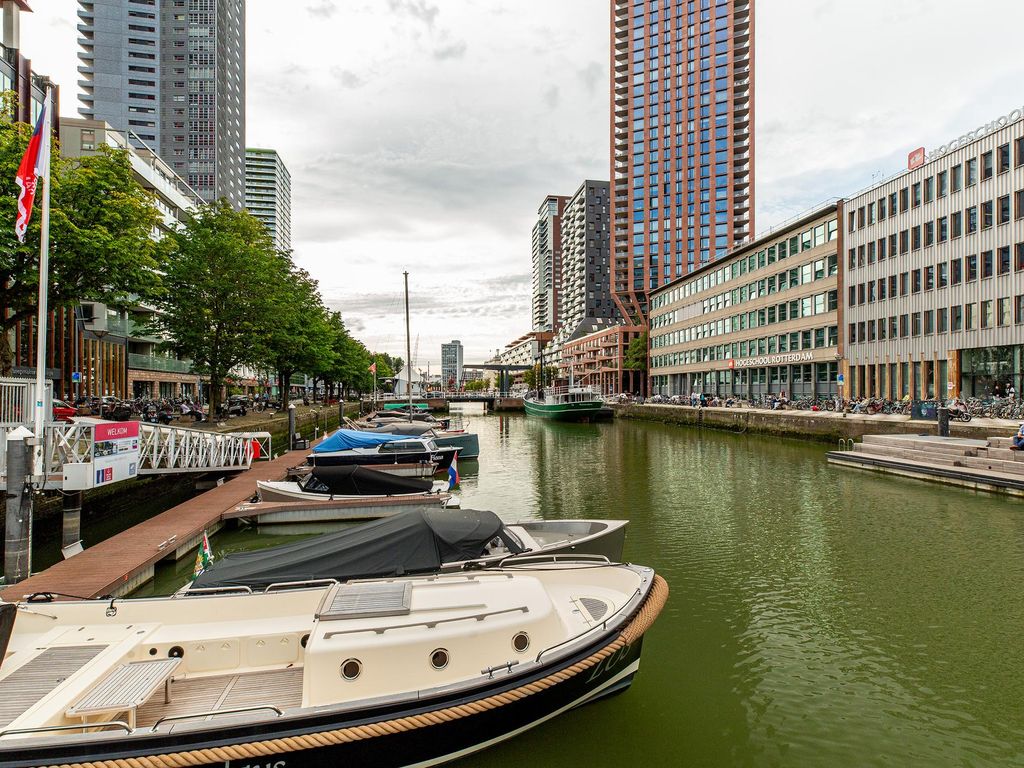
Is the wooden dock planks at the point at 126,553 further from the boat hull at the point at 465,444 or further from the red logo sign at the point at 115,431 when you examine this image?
the boat hull at the point at 465,444

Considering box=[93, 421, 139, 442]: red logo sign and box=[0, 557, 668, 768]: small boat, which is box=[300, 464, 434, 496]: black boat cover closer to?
box=[93, 421, 139, 442]: red logo sign

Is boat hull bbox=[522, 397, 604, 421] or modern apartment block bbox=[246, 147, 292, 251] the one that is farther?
modern apartment block bbox=[246, 147, 292, 251]

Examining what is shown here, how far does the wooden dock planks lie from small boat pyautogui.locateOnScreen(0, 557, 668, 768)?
4.01m

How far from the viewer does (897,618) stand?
1035 centimetres

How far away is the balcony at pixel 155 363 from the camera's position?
5397 centimetres

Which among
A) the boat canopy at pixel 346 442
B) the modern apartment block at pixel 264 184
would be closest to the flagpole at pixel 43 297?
the boat canopy at pixel 346 442

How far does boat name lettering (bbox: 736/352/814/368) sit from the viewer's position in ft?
198

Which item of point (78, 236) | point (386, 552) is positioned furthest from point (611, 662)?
point (78, 236)

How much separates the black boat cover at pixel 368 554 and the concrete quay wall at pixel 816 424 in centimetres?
3193

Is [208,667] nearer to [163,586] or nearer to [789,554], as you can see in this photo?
[163,586]

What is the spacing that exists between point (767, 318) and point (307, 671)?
69657 millimetres

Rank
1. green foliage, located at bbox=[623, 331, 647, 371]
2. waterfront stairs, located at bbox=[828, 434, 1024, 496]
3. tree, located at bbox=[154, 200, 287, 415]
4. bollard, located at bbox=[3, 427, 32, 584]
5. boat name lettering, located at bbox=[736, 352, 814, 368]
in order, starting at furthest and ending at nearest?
green foliage, located at bbox=[623, 331, 647, 371] < boat name lettering, located at bbox=[736, 352, 814, 368] < tree, located at bbox=[154, 200, 287, 415] < waterfront stairs, located at bbox=[828, 434, 1024, 496] < bollard, located at bbox=[3, 427, 32, 584]

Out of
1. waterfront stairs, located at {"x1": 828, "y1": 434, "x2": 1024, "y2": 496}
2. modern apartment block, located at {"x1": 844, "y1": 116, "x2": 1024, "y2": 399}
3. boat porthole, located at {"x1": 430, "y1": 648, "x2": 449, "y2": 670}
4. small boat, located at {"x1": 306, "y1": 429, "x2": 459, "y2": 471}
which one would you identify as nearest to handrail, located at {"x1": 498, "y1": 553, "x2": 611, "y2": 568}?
boat porthole, located at {"x1": 430, "y1": 648, "x2": 449, "y2": 670}

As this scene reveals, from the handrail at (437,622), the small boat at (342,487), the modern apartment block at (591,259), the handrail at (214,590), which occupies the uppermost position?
the modern apartment block at (591,259)
